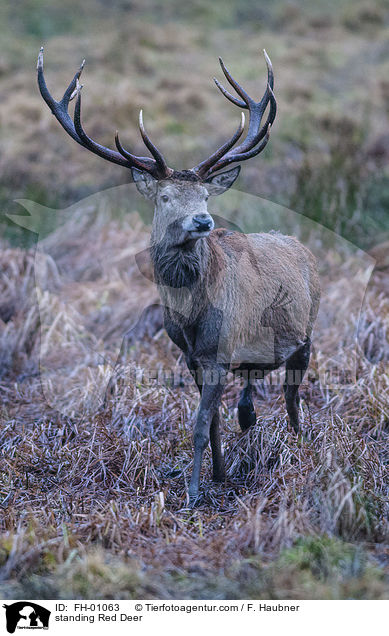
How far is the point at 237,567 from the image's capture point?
3.98 m

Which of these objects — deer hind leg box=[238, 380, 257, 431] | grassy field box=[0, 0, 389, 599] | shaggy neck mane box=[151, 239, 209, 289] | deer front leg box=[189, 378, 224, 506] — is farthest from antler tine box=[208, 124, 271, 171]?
grassy field box=[0, 0, 389, 599]

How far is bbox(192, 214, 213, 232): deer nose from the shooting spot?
14.9 feet

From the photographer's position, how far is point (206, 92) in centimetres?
1425

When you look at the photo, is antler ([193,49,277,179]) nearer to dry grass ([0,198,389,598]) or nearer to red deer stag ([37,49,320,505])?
red deer stag ([37,49,320,505])

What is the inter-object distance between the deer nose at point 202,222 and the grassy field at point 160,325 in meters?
1.67

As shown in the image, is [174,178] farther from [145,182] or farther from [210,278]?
[210,278]

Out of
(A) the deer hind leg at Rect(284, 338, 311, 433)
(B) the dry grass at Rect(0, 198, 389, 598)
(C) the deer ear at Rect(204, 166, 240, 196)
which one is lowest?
(B) the dry grass at Rect(0, 198, 389, 598)

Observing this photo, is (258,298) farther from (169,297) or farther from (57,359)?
(57,359)

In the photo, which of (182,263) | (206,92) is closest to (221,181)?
(182,263)

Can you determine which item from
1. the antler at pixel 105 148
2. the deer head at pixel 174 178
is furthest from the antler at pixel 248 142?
the antler at pixel 105 148
